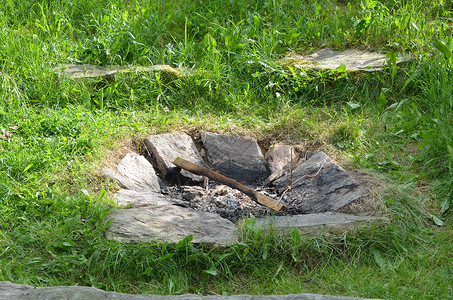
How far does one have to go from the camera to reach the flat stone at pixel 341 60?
5496mm

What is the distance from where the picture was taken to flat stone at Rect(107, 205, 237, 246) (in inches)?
128

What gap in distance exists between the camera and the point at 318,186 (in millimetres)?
4074

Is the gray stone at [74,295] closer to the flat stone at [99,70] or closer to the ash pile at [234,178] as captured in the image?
the ash pile at [234,178]

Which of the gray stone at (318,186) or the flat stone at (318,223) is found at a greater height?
the flat stone at (318,223)

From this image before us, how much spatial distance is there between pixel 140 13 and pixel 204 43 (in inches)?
42.6

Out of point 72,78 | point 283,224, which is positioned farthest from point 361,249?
point 72,78

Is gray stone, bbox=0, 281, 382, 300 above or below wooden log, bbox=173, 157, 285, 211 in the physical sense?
above

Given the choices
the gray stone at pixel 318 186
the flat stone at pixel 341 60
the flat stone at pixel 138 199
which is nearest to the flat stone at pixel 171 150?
the flat stone at pixel 138 199

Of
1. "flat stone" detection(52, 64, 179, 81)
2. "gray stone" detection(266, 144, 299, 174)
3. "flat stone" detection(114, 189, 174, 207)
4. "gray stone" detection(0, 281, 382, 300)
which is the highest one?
"gray stone" detection(0, 281, 382, 300)

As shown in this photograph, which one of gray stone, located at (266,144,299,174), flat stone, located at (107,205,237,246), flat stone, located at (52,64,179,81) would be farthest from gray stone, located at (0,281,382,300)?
flat stone, located at (52,64,179,81)

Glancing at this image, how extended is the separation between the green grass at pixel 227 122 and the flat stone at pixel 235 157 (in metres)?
0.16

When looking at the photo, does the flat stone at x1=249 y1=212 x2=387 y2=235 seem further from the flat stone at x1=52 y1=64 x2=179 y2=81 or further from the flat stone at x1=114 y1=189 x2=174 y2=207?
the flat stone at x1=52 y1=64 x2=179 y2=81

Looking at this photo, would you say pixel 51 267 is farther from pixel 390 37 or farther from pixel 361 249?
pixel 390 37

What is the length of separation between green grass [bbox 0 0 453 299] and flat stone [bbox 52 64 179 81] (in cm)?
11
